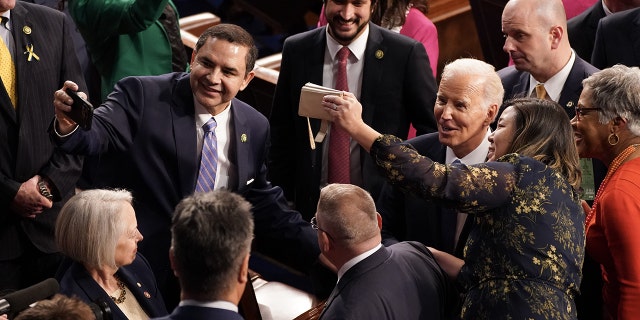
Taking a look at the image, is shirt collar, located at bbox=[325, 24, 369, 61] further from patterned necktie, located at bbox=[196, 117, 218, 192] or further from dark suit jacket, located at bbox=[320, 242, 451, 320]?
dark suit jacket, located at bbox=[320, 242, 451, 320]

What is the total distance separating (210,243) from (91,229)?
103 cm

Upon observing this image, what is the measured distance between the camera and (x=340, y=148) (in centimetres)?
440

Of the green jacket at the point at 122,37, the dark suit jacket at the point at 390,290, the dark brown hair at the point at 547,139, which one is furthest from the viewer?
the green jacket at the point at 122,37

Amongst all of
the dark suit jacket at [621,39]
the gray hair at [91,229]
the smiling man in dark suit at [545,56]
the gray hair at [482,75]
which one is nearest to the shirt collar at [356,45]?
the smiling man in dark suit at [545,56]

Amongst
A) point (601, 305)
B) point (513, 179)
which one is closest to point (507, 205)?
point (513, 179)

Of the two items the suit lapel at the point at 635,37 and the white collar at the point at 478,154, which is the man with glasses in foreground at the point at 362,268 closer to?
the white collar at the point at 478,154

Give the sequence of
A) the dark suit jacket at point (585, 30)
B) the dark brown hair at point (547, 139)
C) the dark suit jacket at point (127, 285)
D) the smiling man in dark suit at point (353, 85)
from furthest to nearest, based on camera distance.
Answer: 1. the dark suit jacket at point (585, 30)
2. the smiling man in dark suit at point (353, 85)
3. the dark suit jacket at point (127, 285)
4. the dark brown hair at point (547, 139)

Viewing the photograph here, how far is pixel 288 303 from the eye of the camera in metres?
4.14

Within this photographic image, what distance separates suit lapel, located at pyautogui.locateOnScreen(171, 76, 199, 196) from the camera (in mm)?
3824

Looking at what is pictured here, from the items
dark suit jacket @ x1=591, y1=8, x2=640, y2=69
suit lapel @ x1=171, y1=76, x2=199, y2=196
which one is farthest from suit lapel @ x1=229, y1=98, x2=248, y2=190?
dark suit jacket @ x1=591, y1=8, x2=640, y2=69

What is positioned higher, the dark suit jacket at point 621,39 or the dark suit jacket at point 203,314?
the dark suit jacket at point 621,39

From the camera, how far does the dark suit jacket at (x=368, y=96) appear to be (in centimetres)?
439

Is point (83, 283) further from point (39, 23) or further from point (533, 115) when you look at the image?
point (533, 115)

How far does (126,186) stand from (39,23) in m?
0.77
